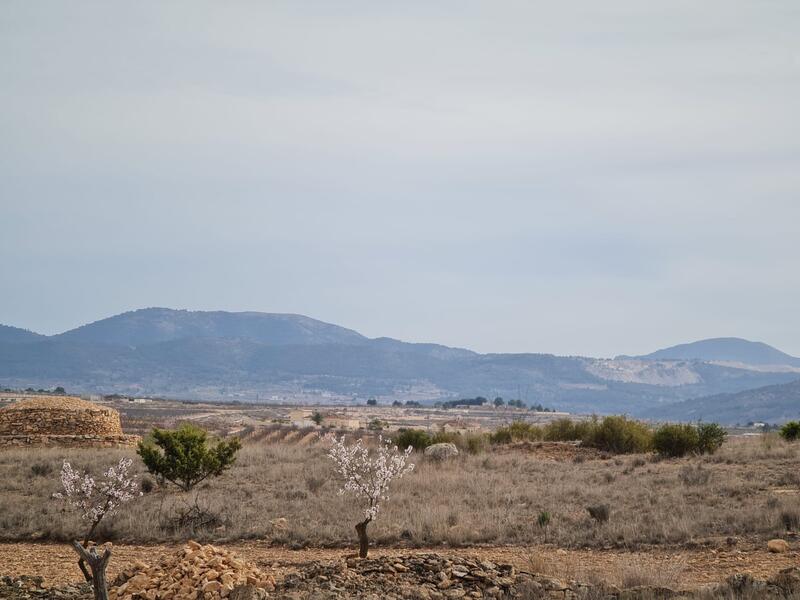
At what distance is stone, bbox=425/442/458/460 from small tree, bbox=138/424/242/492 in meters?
6.98

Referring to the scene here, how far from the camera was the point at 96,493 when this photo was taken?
20.6 m

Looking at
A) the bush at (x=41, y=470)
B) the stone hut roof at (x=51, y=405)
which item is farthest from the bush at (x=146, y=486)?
the stone hut roof at (x=51, y=405)

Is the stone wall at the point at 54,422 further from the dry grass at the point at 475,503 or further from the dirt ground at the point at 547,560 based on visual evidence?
the dirt ground at the point at 547,560

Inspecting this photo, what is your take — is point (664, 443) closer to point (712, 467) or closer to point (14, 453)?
point (712, 467)

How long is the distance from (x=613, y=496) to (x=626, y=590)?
8.86 m

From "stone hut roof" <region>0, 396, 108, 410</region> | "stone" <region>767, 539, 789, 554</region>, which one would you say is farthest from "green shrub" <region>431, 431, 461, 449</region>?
"stone" <region>767, 539, 789, 554</region>

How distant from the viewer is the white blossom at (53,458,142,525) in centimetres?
1475

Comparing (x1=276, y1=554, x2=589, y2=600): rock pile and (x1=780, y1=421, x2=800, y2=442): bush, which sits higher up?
(x1=780, y1=421, x2=800, y2=442): bush

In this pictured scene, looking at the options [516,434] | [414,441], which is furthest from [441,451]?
[516,434]

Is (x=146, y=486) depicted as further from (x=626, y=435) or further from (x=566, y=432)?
(x=566, y=432)

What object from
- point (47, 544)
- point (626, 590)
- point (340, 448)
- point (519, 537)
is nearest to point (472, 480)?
point (519, 537)

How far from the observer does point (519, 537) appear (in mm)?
15930

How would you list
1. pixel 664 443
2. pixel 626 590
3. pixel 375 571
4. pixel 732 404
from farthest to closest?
pixel 732 404
pixel 664 443
pixel 375 571
pixel 626 590

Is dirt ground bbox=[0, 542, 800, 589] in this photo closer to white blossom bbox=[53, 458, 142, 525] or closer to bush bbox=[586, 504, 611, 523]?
white blossom bbox=[53, 458, 142, 525]
